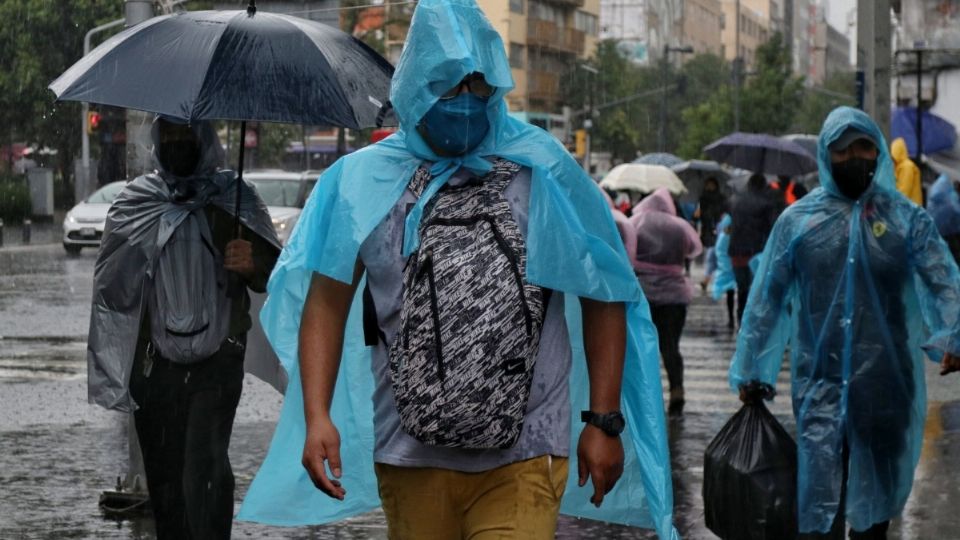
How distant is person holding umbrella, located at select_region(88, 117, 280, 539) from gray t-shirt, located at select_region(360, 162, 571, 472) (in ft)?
7.19

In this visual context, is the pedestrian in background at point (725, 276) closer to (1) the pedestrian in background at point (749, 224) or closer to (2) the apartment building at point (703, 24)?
(1) the pedestrian in background at point (749, 224)

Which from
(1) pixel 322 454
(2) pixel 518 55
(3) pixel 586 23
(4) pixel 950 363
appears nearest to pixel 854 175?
(4) pixel 950 363

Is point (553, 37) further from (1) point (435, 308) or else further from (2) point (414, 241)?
(1) point (435, 308)

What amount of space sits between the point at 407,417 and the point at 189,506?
8.54 ft

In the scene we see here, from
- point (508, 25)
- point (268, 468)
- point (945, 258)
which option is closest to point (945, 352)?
point (945, 258)

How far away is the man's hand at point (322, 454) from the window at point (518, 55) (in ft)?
303

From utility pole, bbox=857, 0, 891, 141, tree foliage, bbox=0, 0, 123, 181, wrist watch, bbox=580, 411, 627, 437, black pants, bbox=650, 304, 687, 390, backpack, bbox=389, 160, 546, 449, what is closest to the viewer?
backpack, bbox=389, 160, 546, 449

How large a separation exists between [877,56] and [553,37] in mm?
91230

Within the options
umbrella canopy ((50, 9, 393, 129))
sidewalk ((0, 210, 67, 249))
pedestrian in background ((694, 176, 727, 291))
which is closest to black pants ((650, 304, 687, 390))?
umbrella canopy ((50, 9, 393, 129))

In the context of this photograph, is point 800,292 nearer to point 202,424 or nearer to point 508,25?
point 202,424

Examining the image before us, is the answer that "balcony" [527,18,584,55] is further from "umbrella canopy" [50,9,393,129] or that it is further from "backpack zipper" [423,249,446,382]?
"backpack zipper" [423,249,446,382]

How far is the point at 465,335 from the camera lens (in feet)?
12.6

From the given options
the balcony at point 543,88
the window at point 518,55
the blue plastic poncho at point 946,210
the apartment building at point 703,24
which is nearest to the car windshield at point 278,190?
the blue plastic poncho at point 946,210

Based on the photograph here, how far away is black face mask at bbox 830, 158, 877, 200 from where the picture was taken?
22.0 ft
